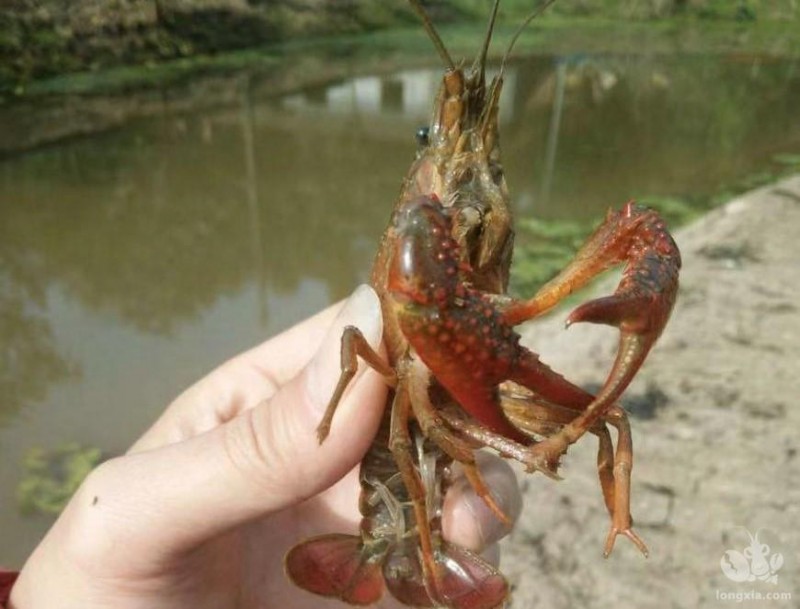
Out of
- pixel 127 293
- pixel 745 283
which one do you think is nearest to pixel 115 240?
pixel 127 293

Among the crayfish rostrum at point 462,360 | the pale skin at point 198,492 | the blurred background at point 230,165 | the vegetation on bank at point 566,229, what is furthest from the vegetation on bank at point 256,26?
the pale skin at point 198,492

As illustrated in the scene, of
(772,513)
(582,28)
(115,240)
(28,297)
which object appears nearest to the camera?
(772,513)

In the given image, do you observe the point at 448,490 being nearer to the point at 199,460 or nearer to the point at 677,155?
the point at 199,460

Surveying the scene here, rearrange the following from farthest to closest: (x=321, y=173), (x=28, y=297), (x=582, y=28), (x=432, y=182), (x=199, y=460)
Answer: (x=582, y=28) → (x=321, y=173) → (x=28, y=297) → (x=432, y=182) → (x=199, y=460)

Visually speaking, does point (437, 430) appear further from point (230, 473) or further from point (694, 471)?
point (694, 471)

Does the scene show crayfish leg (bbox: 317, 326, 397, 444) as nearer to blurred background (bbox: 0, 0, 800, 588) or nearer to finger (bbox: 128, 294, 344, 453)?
finger (bbox: 128, 294, 344, 453)

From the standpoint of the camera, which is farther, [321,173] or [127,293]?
[321,173]
